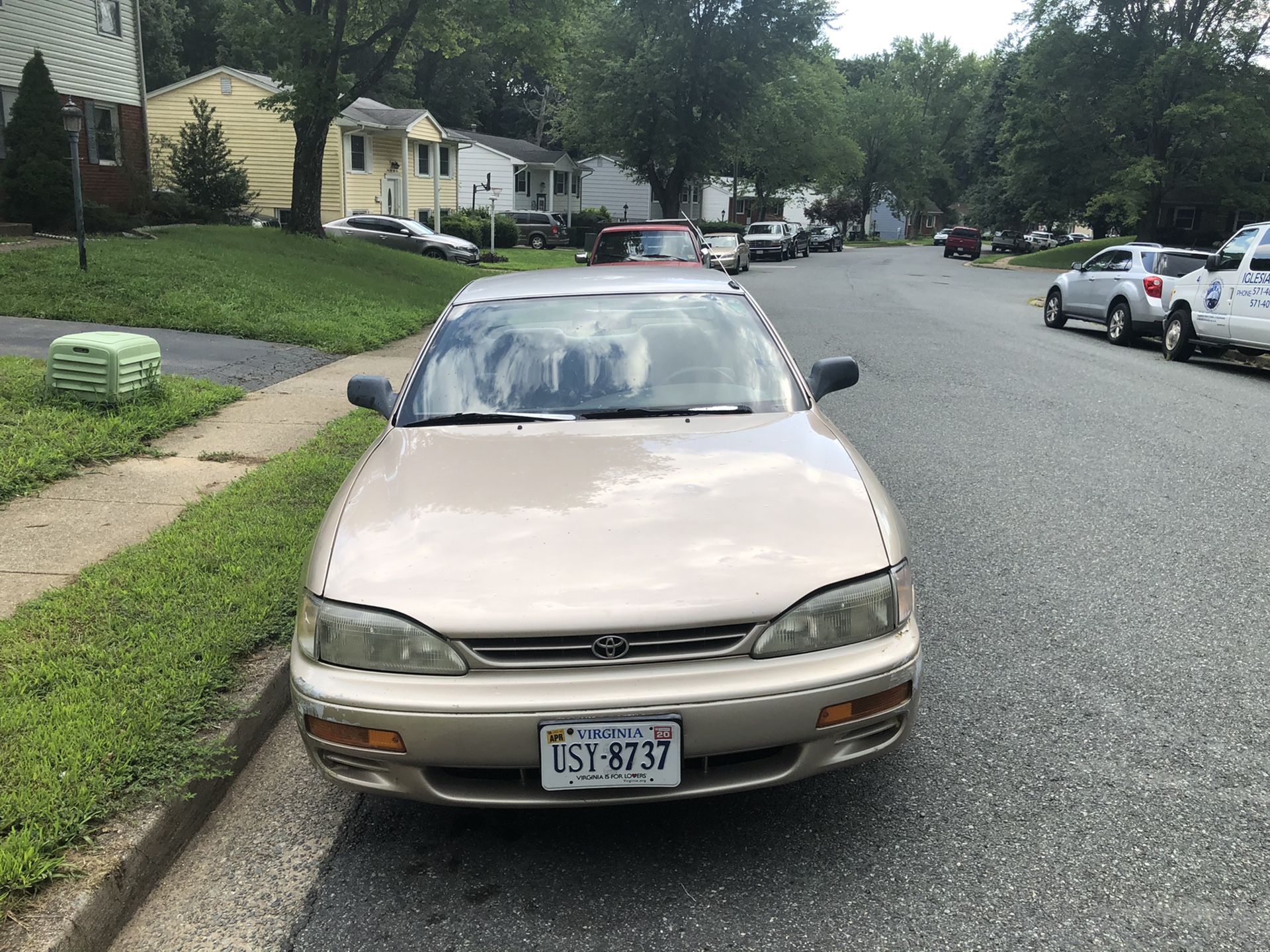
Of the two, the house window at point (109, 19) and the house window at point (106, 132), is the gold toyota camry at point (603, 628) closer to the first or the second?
the house window at point (106, 132)

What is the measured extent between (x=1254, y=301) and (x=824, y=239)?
4701cm

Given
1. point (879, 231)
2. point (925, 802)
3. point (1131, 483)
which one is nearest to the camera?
point (925, 802)

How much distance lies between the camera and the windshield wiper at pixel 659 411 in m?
3.77

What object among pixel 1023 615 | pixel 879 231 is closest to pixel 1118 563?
pixel 1023 615

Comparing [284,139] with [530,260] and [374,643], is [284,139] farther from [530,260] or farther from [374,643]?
[374,643]

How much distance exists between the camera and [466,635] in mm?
2598

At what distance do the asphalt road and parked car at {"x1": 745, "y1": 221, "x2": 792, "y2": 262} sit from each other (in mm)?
38566

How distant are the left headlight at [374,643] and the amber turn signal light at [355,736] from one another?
0.15m

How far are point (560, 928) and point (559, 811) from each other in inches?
22.7

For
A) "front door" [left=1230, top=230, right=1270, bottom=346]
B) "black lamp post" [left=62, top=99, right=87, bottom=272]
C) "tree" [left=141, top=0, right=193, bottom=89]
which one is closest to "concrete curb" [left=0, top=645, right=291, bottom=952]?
"black lamp post" [left=62, top=99, right=87, bottom=272]

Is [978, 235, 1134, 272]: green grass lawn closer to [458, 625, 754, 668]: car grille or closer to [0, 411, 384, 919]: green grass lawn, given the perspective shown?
[0, 411, 384, 919]: green grass lawn

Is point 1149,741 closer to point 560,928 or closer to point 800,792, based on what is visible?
point 800,792

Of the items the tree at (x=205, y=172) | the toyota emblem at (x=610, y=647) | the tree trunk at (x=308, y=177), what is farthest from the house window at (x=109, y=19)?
the toyota emblem at (x=610, y=647)

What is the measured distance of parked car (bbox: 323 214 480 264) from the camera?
29234 mm
